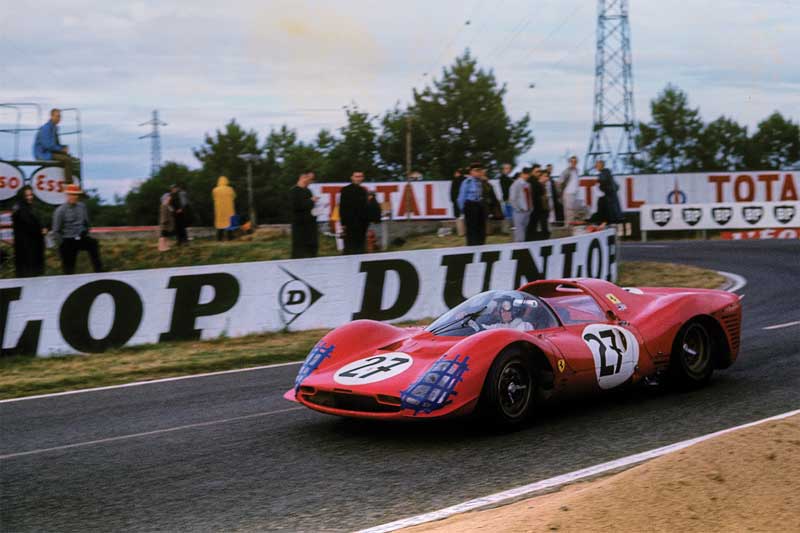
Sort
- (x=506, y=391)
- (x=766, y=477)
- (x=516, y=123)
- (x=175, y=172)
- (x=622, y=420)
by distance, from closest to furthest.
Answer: (x=766, y=477)
(x=506, y=391)
(x=622, y=420)
(x=516, y=123)
(x=175, y=172)

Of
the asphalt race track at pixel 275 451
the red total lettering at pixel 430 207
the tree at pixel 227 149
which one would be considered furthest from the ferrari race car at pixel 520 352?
the tree at pixel 227 149

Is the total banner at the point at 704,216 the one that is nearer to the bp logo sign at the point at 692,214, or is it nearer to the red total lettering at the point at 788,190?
the bp logo sign at the point at 692,214

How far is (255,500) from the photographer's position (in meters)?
4.81

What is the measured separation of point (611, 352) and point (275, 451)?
259cm

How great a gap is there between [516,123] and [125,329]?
5008 centimetres

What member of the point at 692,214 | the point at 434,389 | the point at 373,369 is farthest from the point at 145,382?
the point at 692,214

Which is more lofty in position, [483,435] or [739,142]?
[739,142]

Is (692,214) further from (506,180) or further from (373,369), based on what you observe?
(373,369)

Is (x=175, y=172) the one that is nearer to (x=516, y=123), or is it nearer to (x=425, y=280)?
(x=516, y=123)

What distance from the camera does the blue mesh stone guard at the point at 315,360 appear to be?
21.2 ft

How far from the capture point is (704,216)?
2931 cm

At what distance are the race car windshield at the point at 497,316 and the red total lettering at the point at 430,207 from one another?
1952cm

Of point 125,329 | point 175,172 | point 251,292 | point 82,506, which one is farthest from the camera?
point 175,172

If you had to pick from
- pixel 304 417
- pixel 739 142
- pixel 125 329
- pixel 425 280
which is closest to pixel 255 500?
pixel 304 417
